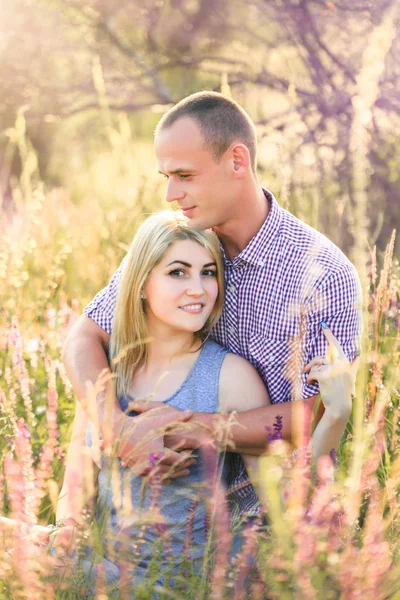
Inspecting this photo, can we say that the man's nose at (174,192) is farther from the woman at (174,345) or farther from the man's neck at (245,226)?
the man's neck at (245,226)

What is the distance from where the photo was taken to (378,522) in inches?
65.2

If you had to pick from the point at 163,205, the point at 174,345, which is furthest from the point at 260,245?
the point at 163,205

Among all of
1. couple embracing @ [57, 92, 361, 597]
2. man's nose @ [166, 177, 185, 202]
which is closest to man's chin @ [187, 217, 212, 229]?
couple embracing @ [57, 92, 361, 597]

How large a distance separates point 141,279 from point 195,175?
42 cm

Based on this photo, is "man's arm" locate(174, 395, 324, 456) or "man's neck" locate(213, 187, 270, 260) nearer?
"man's arm" locate(174, 395, 324, 456)

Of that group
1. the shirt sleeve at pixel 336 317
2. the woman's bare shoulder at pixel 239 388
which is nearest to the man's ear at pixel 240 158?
the shirt sleeve at pixel 336 317

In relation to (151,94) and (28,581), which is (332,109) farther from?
(28,581)

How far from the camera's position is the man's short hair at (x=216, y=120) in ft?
9.86

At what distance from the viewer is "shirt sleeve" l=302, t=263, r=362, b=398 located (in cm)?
278

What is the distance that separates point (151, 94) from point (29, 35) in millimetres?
1140

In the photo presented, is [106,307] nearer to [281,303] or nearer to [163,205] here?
Answer: [281,303]

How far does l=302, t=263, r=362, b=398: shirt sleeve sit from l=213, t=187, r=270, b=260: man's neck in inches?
13.9

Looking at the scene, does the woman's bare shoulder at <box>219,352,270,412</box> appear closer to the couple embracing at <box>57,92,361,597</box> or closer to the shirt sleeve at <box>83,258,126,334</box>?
the couple embracing at <box>57,92,361,597</box>

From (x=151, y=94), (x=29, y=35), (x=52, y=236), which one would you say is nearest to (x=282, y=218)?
(x=52, y=236)
